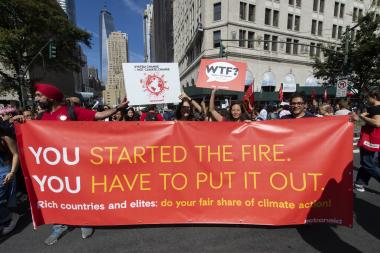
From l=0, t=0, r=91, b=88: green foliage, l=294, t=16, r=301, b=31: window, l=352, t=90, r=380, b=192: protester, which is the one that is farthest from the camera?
l=294, t=16, r=301, b=31: window

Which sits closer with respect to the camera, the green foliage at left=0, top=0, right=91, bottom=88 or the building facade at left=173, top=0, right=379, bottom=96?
the green foliage at left=0, top=0, right=91, bottom=88

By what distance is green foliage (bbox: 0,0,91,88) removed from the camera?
811 inches

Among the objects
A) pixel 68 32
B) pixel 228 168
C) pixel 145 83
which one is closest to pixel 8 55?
pixel 68 32

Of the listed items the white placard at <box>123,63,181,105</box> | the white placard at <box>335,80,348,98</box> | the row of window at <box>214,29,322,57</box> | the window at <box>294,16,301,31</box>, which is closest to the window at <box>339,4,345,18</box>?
the row of window at <box>214,29,322,57</box>

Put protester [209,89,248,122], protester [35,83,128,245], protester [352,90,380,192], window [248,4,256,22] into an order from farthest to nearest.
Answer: window [248,4,256,22], protester [352,90,380,192], protester [209,89,248,122], protester [35,83,128,245]

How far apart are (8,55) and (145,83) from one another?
2443 cm

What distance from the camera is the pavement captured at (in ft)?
10.1

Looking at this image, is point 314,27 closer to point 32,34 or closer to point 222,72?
point 32,34

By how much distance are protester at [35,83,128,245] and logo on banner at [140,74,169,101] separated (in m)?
0.97

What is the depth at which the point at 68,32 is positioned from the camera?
78.7 feet

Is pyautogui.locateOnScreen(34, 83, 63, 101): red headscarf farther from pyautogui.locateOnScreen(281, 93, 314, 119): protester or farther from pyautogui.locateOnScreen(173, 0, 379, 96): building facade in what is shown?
pyautogui.locateOnScreen(173, 0, 379, 96): building facade

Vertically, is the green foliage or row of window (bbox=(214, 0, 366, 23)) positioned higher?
row of window (bbox=(214, 0, 366, 23))

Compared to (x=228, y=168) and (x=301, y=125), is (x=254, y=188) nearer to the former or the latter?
(x=228, y=168)

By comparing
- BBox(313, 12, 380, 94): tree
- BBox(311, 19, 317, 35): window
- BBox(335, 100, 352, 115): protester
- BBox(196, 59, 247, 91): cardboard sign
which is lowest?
BBox(335, 100, 352, 115): protester
